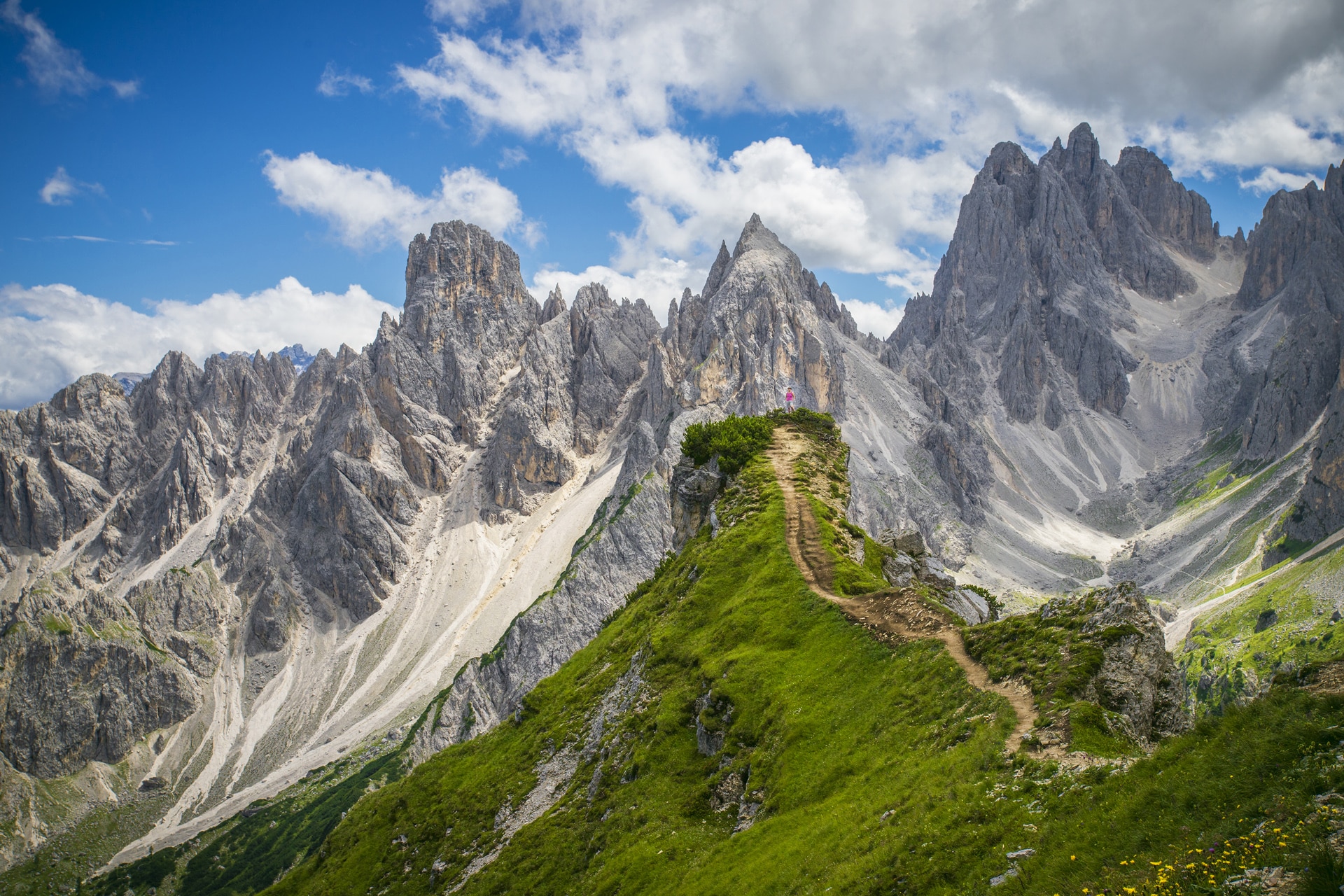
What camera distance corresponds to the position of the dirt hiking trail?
74.4 feet

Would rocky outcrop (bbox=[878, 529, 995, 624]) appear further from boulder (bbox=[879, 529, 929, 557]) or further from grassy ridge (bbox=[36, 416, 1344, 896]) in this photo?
grassy ridge (bbox=[36, 416, 1344, 896])

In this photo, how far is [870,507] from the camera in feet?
580

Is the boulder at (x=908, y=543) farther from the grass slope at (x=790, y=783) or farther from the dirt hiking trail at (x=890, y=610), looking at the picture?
→ the grass slope at (x=790, y=783)

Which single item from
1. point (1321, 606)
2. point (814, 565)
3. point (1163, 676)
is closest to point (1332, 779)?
point (1163, 676)

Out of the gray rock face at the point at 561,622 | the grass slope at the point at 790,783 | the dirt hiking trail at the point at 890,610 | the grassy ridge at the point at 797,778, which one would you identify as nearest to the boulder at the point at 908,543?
the dirt hiking trail at the point at 890,610

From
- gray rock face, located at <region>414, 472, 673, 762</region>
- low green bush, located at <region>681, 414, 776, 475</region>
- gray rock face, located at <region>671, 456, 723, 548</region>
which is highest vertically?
low green bush, located at <region>681, 414, 776, 475</region>

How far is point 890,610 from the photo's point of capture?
1330 inches

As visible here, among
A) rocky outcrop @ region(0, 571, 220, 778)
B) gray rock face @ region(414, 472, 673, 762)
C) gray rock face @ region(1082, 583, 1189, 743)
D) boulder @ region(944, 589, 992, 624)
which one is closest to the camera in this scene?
gray rock face @ region(1082, 583, 1189, 743)

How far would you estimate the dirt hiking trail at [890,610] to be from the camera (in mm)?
22672

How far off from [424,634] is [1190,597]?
201m

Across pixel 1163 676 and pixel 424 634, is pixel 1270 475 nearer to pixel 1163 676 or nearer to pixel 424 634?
pixel 1163 676

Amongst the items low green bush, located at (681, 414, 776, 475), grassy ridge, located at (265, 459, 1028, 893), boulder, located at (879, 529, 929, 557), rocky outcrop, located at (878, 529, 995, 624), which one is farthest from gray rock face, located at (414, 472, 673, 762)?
rocky outcrop, located at (878, 529, 995, 624)

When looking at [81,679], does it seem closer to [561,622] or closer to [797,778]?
[561,622]

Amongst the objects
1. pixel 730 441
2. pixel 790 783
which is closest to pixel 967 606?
pixel 790 783
